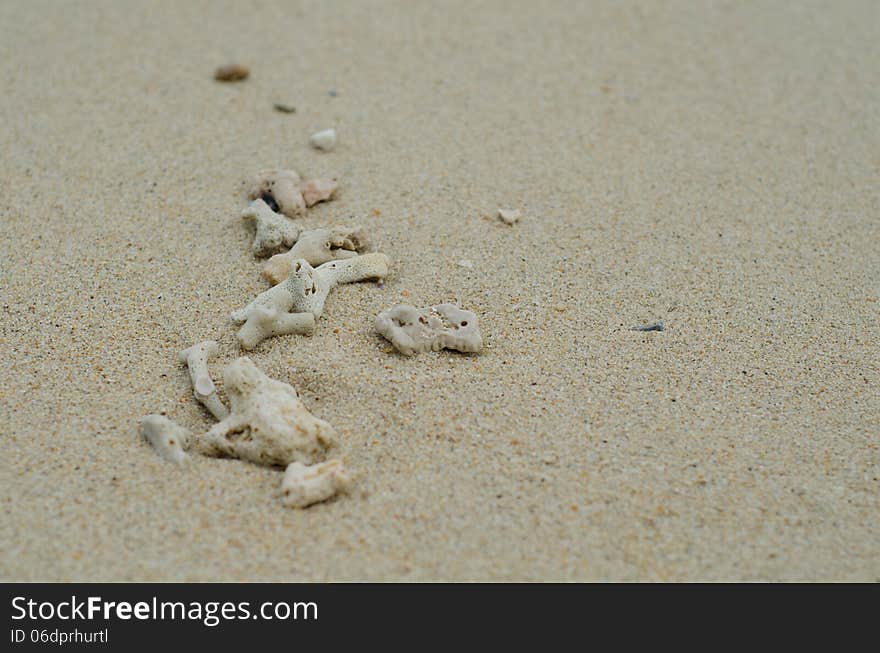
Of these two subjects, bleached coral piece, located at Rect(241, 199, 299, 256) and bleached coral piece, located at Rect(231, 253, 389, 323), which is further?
bleached coral piece, located at Rect(241, 199, 299, 256)

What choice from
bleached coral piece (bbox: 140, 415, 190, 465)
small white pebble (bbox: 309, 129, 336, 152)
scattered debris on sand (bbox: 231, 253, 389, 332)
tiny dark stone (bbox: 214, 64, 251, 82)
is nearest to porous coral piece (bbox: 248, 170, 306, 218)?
small white pebble (bbox: 309, 129, 336, 152)

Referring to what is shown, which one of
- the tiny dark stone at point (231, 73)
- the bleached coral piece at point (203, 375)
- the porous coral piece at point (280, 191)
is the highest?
the tiny dark stone at point (231, 73)

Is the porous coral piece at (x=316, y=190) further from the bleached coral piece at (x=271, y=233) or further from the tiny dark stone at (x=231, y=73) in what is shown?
the tiny dark stone at (x=231, y=73)

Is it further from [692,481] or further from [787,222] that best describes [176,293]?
[787,222]

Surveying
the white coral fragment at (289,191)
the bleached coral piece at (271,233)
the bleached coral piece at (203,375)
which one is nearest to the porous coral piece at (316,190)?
the white coral fragment at (289,191)

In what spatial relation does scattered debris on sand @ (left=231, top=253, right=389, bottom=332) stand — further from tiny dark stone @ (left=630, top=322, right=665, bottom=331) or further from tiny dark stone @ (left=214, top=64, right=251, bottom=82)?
tiny dark stone @ (left=214, top=64, right=251, bottom=82)
